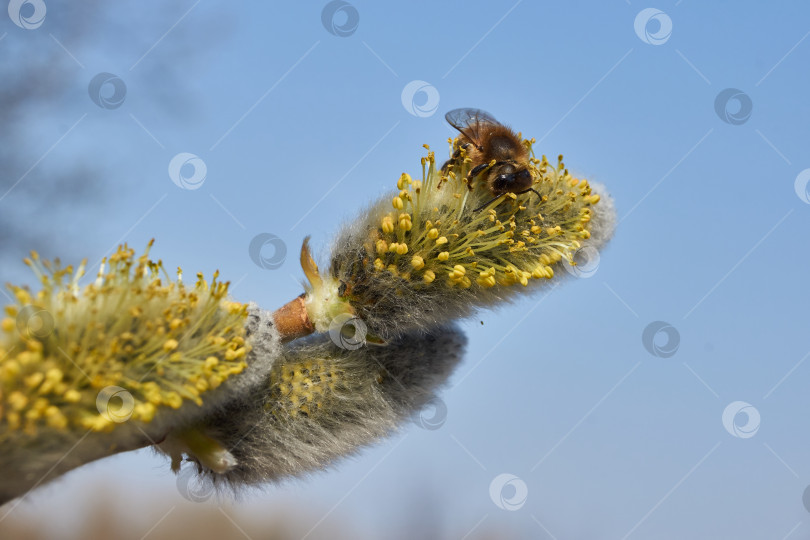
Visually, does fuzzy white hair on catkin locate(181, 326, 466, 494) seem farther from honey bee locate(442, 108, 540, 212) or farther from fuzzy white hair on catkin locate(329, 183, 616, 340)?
honey bee locate(442, 108, 540, 212)

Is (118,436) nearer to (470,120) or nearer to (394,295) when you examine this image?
(394,295)

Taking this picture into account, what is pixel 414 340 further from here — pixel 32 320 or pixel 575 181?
pixel 32 320

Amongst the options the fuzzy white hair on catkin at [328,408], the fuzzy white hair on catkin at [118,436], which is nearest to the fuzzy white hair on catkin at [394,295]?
the fuzzy white hair on catkin at [328,408]

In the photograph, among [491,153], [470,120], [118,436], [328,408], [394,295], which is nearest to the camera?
[118,436]

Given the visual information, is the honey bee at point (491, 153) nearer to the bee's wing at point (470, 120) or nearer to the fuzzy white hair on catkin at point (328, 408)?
the bee's wing at point (470, 120)

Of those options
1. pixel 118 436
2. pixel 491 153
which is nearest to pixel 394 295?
pixel 491 153

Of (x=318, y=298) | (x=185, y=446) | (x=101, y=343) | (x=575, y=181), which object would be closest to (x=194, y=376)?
(x=101, y=343)
